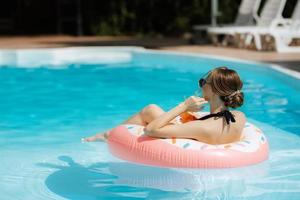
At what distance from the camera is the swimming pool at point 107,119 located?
3.92 meters

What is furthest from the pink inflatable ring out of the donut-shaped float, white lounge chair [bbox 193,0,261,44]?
white lounge chair [bbox 193,0,261,44]

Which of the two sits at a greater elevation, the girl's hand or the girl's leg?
the girl's hand

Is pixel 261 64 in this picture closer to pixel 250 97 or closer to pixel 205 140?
pixel 250 97

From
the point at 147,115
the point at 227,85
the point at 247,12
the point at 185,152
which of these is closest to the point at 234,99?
the point at 227,85

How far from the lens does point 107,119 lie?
6.62 meters

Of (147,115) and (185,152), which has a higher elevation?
(147,115)

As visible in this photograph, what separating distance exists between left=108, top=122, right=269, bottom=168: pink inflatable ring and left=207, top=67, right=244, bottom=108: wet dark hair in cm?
29

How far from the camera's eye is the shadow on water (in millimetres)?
3797

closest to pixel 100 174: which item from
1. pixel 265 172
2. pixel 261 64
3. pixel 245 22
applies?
pixel 265 172

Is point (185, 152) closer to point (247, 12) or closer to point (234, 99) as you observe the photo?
point (234, 99)

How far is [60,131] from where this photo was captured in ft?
19.7

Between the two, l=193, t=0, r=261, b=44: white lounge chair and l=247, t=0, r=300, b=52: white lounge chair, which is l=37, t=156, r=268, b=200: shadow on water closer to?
l=247, t=0, r=300, b=52: white lounge chair

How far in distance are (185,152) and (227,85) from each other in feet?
1.60

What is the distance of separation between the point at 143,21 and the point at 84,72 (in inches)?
314
